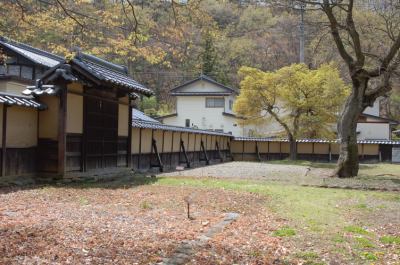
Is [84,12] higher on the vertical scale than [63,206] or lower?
higher

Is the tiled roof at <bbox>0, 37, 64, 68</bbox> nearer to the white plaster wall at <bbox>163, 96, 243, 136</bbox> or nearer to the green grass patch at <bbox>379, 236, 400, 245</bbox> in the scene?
the green grass patch at <bbox>379, 236, 400, 245</bbox>

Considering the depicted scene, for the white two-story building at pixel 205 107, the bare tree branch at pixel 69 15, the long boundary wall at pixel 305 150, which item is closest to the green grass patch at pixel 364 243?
the bare tree branch at pixel 69 15

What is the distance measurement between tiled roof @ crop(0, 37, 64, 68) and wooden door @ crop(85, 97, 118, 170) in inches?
202

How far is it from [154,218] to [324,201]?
5.87 meters

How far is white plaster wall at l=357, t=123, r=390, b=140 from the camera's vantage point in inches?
1902

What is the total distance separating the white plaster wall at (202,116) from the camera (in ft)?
164

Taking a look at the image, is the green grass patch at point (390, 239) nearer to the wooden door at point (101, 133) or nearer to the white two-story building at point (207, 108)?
the wooden door at point (101, 133)

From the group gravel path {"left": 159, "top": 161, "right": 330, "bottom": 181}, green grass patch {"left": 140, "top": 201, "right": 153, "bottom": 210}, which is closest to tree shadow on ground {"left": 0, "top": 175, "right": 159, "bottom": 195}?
green grass patch {"left": 140, "top": 201, "right": 153, "bottom": 210}

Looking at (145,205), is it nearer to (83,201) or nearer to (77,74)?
(83,201)

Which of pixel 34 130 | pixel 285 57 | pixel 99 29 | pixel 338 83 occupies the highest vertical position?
pixel 285 57

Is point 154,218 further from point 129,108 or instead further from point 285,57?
point 285,57

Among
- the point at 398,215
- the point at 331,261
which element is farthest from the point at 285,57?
the point at 331,261

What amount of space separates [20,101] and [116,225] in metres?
7.58

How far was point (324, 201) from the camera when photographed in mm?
13094
